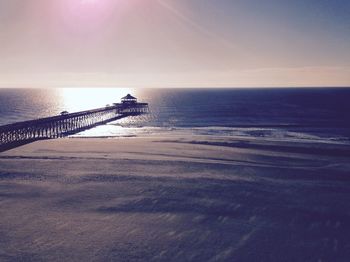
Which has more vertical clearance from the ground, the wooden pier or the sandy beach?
the wooden pier

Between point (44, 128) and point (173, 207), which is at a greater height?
point (44, 128)

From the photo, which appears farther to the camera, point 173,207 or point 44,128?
point 44,128

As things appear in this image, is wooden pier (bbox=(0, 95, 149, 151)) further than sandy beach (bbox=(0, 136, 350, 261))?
Yes

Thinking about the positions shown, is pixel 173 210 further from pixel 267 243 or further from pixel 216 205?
pixel 267 243

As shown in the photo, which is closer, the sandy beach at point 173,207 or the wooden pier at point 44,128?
the sandy beach at point 173,207

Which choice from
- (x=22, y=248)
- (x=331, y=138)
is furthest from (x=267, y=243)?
(x=331, y=138)

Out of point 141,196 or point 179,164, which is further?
point 179,164

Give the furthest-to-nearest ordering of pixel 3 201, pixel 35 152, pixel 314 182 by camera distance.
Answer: pixel 35 152
pixel 314 182
pixel 3 201

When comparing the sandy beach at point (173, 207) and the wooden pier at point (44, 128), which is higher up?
the wooden pier at point (44, 128)
